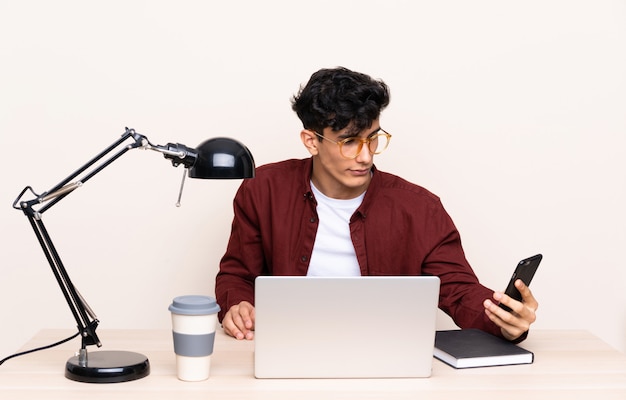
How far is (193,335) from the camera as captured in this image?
5.92ft

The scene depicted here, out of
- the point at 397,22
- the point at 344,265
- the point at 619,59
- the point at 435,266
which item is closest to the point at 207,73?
the point at 397,22

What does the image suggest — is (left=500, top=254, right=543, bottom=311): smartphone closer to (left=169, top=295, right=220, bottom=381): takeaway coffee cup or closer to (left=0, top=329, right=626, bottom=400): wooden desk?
(left=0, top=329, right=626, bottom=400): wooden desk

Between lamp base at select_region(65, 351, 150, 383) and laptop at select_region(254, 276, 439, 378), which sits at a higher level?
laptop at select_region(254, 276, 439, 378)

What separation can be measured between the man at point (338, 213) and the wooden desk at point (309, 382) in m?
0.57

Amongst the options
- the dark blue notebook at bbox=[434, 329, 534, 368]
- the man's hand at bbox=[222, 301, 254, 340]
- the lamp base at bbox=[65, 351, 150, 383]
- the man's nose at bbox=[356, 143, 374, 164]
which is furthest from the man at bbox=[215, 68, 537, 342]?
the lamp base at bbox=[65, 351, 150, 383]

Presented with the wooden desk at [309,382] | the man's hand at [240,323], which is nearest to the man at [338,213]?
the man's hand at [240,323]

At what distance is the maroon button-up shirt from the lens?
2.77 m

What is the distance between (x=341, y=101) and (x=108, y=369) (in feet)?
3.93

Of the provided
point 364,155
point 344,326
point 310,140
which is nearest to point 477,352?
point 344,326

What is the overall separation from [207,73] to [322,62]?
0.46 meters

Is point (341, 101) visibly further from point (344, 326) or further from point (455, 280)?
point (344, 326)

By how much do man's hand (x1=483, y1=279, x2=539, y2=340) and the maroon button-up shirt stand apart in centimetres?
58

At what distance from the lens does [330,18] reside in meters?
3.32

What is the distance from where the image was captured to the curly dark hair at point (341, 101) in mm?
2617
